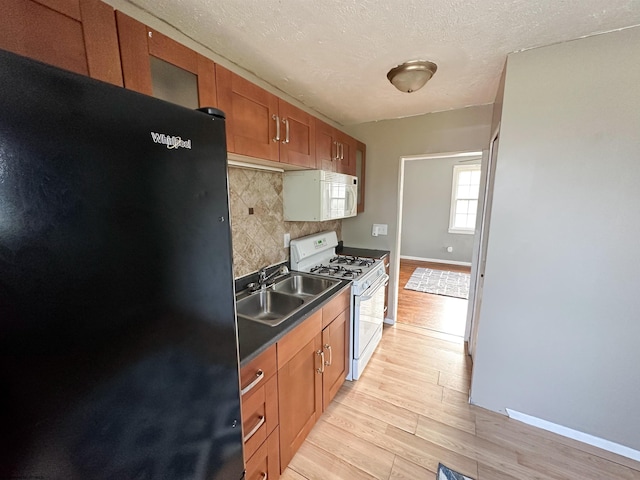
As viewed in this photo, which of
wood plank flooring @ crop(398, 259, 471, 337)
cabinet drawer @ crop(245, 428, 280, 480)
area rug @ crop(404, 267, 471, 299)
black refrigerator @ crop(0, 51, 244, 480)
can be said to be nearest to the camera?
black refrigerator @ crop(0, 51, 244, 480)

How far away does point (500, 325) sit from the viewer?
179 centimetres

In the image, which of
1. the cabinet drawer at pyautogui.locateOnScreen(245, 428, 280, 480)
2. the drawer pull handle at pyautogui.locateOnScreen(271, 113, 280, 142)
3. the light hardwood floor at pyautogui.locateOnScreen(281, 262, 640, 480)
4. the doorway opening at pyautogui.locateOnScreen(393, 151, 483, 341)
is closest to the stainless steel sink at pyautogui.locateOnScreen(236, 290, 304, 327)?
the cabinet drawer at pyautogui.locateOnScreen(245, 428, 280, 480)

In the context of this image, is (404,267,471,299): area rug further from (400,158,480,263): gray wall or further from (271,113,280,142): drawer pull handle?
(271,113,280,142): drawer pull handle

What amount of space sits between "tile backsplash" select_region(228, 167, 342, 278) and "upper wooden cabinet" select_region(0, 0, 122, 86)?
0.87 metres

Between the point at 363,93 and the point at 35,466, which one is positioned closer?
the point at 35,466

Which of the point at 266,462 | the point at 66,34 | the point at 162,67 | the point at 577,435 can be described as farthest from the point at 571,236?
the point at 66,34

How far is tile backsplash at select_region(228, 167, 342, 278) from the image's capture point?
179 cm

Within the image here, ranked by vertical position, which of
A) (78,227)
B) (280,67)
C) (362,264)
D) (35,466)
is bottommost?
(362,264)

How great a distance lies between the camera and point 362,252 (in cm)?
302

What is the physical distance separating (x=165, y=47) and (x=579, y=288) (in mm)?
2473

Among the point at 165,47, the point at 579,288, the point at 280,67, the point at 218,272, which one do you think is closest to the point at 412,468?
the point at 579,288

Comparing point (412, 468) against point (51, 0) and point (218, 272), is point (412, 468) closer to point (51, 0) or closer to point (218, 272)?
point (218, 272)

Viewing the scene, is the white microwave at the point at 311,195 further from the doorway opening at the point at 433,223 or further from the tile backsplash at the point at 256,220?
the doorway opening at the point at 433,223

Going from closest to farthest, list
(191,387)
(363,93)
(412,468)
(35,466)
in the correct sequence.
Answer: (35,466), (191,387), (412,468), (363,93)
